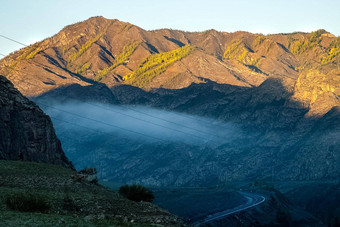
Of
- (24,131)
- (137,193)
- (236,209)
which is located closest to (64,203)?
(137,193)

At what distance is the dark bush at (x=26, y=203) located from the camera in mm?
45537

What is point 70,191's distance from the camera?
58406mm

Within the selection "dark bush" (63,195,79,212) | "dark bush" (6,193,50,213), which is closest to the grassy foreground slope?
"dark bush" (63,195,79,212)

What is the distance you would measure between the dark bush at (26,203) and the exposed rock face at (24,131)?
133ft

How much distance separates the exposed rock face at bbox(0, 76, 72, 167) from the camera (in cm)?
9094

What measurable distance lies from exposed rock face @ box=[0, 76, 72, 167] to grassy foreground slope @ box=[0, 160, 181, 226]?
2437 cm

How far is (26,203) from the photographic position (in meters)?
46.2

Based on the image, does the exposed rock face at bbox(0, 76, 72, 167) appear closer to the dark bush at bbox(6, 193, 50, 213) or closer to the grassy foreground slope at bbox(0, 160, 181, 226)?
the grassy foreground slope at bbox(0, 160, 181, 226)

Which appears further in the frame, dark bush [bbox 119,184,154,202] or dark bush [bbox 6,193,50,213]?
dark bush [bbox 119,184,154,202]

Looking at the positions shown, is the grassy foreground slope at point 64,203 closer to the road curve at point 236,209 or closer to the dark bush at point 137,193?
the dark bush at point 137,193

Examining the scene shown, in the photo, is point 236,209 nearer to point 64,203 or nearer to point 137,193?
point 137,193

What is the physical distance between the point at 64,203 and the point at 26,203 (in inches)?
211

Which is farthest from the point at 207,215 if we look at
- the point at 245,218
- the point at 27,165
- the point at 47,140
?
the point at 27,165

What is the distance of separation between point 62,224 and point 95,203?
576 inches
